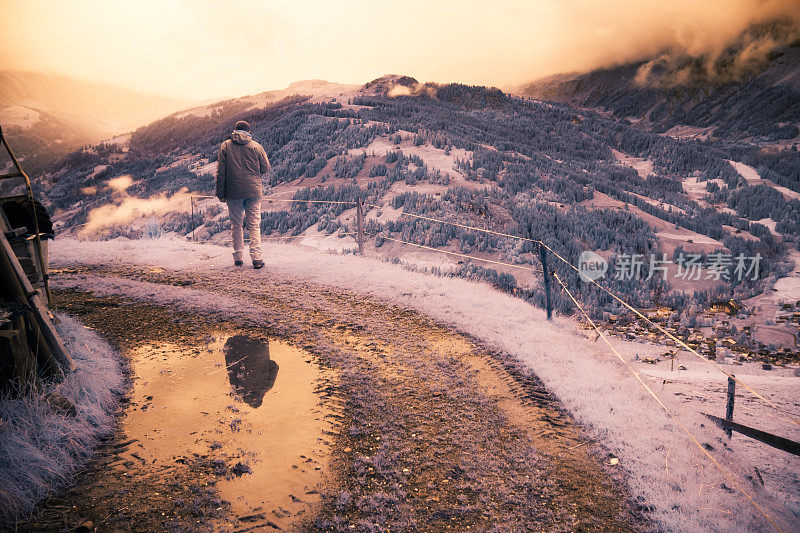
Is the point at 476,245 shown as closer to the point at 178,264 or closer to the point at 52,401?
the point at 178,264

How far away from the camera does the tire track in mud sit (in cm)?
306

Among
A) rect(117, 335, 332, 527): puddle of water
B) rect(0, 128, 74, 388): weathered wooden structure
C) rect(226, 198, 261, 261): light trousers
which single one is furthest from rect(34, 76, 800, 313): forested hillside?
rect(0, 128, 74, 388): weathered wooden structure

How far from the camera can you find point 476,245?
14406 mm

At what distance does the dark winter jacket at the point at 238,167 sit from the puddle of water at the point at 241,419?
15.2 feet

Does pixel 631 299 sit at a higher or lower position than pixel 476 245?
lower

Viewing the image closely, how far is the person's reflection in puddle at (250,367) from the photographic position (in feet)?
14.5

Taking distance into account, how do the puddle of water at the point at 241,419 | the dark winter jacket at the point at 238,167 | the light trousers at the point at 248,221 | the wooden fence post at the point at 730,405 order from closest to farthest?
1. the puddle of water at the point at 241,419
2. the wooden fence post at the point at 730,405
3. the dark winter jacket at the point at 238,167
4. the light trousers at the point at 248,221

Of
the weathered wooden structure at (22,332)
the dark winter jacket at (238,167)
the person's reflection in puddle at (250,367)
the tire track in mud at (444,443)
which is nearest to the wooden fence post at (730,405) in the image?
the tire track in mud at (444,443)

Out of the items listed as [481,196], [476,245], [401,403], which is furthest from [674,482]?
[481,196]

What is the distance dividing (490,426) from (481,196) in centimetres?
1519

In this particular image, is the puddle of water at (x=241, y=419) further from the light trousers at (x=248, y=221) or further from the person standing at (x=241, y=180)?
the person standing at (x=241, y=180)

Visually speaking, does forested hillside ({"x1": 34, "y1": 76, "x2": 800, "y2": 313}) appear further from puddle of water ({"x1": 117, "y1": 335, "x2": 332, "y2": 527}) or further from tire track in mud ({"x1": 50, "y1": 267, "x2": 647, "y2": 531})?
puddle of water ({"x1": 117, "y1": 335, "x2": 332, "y2": 527})

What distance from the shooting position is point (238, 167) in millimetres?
8922

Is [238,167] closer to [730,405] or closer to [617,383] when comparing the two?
[617,383]
